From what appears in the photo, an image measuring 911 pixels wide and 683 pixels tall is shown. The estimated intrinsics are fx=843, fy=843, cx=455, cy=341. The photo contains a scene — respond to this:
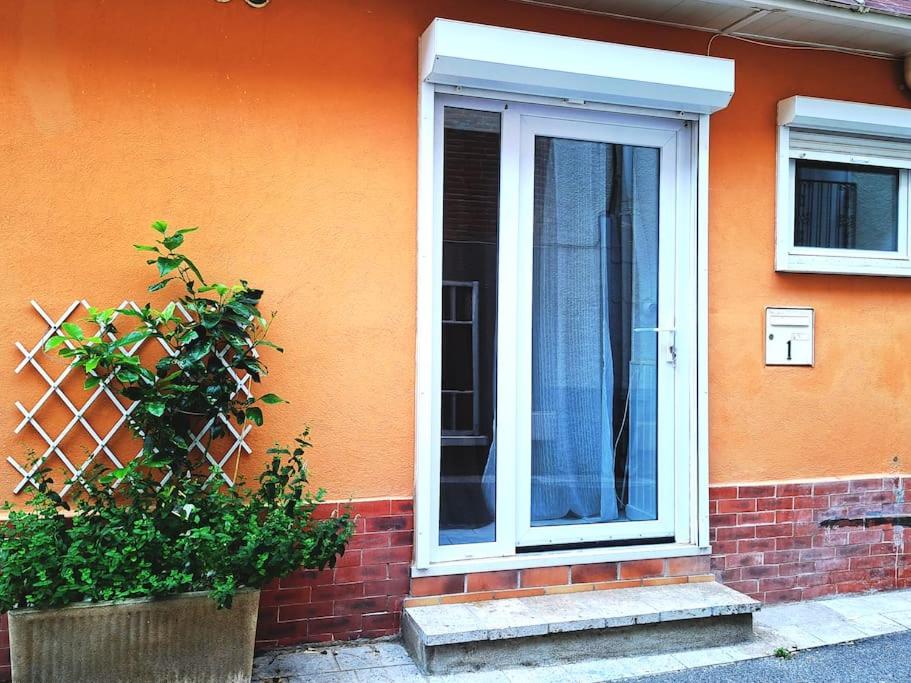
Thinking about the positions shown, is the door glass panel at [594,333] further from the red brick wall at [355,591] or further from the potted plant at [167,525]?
the potted plant at [167,525]

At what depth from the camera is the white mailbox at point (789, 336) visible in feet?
14.6

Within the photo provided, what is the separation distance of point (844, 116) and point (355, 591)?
350 centimetres

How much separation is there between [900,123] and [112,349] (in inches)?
164

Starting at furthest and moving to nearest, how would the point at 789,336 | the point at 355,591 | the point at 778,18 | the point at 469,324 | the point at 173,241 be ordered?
the point at 789,336 < the point at 778,18 < the point at 469,324 < the point at 355,591 < the point at 173,241

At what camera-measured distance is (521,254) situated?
13.4ft

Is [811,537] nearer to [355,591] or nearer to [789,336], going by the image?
[789,336]

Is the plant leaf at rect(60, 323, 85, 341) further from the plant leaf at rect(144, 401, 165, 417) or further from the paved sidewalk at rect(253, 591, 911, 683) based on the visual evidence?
the paved sidewalk at rect(253, 591, 911, 683)

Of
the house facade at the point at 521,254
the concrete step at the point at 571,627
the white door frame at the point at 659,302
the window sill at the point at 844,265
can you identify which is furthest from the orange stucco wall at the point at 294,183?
the concrete step at the point at 571,627

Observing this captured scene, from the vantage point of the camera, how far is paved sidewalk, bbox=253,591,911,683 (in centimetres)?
345

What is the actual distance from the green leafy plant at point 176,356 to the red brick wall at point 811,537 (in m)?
2.48

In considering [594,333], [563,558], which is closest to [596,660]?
[563,558]

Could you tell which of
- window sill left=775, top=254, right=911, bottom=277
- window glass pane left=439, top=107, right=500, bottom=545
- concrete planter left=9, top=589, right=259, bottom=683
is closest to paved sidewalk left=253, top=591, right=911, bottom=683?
concrete planter left=9, top=589, right=259, bottom=683

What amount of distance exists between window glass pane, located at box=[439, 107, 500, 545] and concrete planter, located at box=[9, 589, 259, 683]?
114 centimetres

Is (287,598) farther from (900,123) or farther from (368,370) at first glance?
(900,123)
